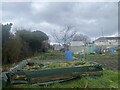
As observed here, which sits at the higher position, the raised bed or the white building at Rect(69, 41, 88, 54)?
the white building at Rect(69, 41, 88, 54)

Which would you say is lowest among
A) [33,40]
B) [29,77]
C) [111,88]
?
[111,88]

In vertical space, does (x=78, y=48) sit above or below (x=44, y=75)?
above

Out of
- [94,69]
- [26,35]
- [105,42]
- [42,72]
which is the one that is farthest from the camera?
[105,42]

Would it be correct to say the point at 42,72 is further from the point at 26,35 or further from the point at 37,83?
the point at 26,35

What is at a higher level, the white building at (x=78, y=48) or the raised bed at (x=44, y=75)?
the white building at (x=78, y=48)

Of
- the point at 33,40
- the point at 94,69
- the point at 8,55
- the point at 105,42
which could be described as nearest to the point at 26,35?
the point at 33,40

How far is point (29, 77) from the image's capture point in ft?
22.7

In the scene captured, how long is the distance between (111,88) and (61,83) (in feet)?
5.62

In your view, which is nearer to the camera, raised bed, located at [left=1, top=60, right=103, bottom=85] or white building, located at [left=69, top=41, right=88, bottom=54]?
raised bed, located at [left=1, top=60, right=103, bottom=85]

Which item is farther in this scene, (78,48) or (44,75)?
(78,48)

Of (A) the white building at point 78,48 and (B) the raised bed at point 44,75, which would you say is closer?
(B) the raised bed at point 44,75

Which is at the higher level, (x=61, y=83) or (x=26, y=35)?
(x=26, y=35)

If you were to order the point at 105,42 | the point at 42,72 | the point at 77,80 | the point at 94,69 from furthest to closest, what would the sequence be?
the point at 105,42
the point at 94,69
the point at 77,80
the point at 42,72

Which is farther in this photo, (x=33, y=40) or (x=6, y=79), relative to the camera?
(x=33, y=40)
